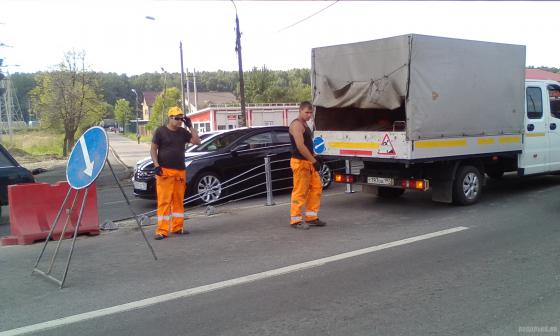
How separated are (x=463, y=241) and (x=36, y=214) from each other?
6.11 m

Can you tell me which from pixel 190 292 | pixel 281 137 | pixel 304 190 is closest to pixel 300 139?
pixel 304 190

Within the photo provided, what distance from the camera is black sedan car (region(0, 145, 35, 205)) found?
894cm

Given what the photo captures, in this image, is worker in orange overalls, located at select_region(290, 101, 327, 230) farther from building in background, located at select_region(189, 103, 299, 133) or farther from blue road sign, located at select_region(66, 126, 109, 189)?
building in background, located at select_region(189, 103, 299, 133)

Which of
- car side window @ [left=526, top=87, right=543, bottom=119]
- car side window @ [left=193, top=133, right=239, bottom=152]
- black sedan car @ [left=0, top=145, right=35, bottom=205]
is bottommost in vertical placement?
black sedan car @ [left=0, top=145, right=35, bottom=205]

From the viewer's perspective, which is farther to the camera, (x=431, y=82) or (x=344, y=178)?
(x=344, y=178)

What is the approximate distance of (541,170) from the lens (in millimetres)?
10055

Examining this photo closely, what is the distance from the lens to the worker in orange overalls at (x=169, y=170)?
7219 mm

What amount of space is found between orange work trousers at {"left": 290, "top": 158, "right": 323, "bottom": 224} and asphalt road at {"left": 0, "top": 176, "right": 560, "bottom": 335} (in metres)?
0.33

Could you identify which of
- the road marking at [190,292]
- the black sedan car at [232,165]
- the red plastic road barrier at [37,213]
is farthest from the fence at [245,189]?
the road marking at [190,292]

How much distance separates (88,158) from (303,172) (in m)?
3.25

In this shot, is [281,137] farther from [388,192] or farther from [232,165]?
[388,192]

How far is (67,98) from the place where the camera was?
38.9 m

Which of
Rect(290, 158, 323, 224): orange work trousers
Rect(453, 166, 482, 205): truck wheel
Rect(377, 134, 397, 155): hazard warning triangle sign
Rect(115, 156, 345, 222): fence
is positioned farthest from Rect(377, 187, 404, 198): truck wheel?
Rect(290, 158, 323, 224): orange work trousers

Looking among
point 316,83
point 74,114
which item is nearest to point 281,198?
point 316,83
